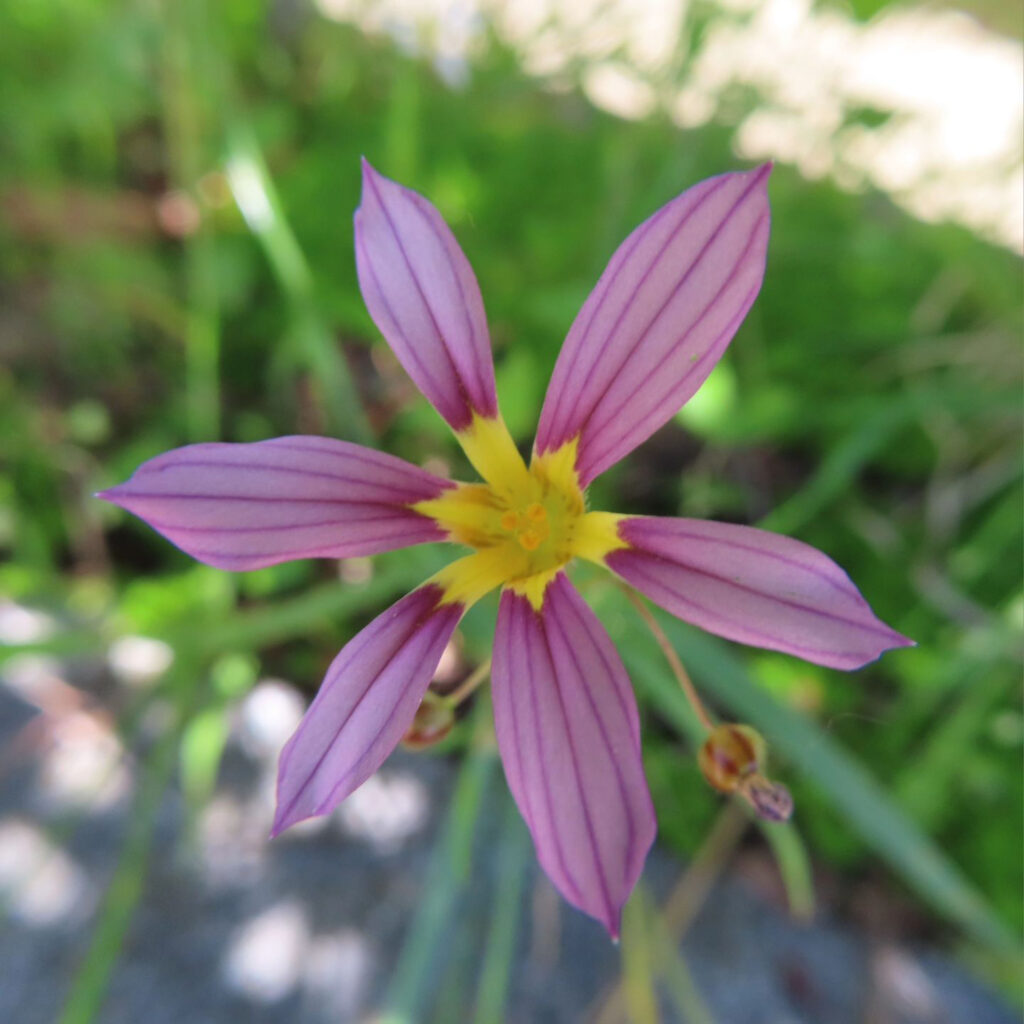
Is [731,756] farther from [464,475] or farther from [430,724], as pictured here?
[464,475]

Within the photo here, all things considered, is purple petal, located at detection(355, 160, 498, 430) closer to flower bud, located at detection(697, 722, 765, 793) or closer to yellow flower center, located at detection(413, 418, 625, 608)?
yellow flower center, located at detection(413, 418, 625, 608)

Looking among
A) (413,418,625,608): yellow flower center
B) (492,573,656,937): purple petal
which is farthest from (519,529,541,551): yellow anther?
(492,573,656,937): purple petal

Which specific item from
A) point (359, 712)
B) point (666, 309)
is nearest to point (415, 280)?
point (666, 309)

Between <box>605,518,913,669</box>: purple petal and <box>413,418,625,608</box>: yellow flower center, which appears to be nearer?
<box>605,518,913,669</box>: purple petal

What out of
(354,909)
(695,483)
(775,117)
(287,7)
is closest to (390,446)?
(695,483)

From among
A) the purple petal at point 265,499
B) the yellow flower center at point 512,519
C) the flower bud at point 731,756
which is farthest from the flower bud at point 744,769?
the purple petal at point 265,499

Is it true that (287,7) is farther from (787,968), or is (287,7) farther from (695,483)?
(787,968)

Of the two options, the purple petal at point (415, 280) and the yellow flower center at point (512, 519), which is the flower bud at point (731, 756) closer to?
the yellow flower center at point (512, 519)
